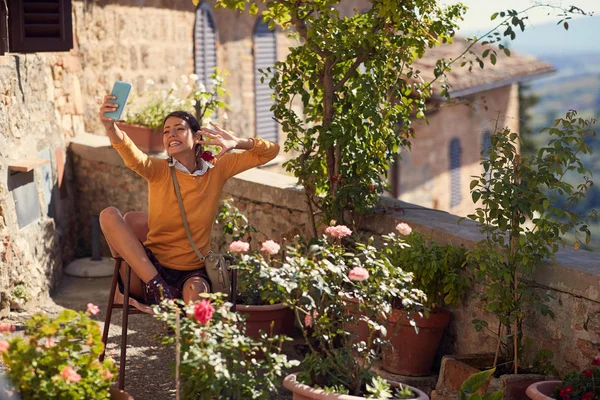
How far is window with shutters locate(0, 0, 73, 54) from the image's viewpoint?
7.16m

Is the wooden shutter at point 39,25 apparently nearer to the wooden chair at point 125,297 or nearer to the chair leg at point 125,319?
the wooden chair at point 125,297

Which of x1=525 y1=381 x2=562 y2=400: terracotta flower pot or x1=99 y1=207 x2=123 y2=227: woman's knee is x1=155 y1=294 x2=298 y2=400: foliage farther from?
x1=525 y1=381 x2=562 y2=400: terracotta flower pot

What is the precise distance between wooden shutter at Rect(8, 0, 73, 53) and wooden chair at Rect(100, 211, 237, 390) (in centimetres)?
231

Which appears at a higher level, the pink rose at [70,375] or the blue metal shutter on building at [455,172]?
the pink rose at [70,375]

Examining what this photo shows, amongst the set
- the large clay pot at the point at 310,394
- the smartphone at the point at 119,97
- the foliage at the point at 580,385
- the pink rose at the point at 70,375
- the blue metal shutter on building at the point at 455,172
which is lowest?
the blue metal shutter on building at the point at 455,172

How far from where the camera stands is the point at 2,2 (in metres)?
7.09

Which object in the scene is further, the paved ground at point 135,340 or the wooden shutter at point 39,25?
the wooden shutter at point 39,25

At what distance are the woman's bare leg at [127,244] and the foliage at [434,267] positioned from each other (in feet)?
4.49

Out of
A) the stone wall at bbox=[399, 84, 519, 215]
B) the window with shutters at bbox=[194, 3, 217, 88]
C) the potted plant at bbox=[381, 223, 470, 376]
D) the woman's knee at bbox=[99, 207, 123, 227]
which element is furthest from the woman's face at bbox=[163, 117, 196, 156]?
the stone wall at bbox=[399, 84, 519, 215]

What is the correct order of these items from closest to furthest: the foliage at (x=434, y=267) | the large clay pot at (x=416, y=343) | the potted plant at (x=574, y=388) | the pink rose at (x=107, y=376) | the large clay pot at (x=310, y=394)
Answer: the pink rose at (x=107, y=376), the large clay pot at (x=310, y=394), the potted plant at (x=574, y=388), the foliage at (x=434, y=267), the large clay pot at (x=416, y=343)

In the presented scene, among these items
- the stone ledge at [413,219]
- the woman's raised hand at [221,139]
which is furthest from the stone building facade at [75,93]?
the woman's raised hand at [221,139]

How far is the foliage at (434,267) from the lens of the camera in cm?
553

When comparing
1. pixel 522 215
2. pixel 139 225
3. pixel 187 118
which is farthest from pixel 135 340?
pixel 522 215

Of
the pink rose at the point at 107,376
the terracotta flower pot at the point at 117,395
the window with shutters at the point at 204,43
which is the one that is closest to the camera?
the pink rose at the point at 107,376
